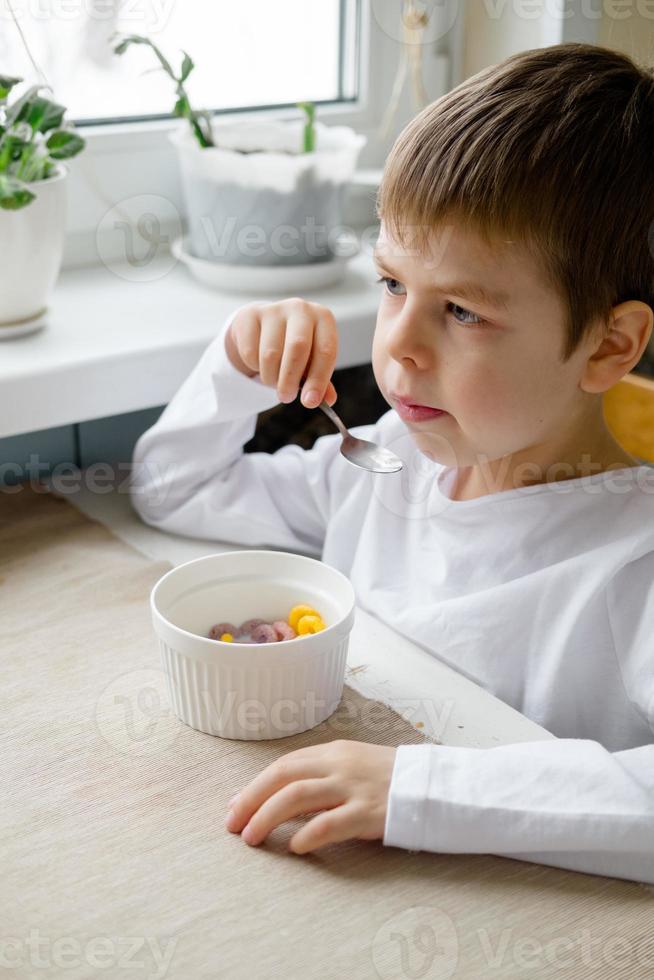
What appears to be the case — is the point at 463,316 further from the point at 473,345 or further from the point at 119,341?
the point at 119,341

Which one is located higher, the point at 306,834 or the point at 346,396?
the point at 306,834

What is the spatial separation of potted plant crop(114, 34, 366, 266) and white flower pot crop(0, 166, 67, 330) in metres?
0.17

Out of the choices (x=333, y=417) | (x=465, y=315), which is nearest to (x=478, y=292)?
(x=465, y=315)

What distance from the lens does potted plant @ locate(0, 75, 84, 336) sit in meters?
0.93

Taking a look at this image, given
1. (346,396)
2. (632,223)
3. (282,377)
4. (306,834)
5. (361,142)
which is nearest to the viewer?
(306,834)

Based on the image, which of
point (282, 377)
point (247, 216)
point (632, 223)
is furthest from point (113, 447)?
point (632, 223)

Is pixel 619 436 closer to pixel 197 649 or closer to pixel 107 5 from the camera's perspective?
pixel 197 649

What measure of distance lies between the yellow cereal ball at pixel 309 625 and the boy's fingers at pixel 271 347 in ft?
0.70

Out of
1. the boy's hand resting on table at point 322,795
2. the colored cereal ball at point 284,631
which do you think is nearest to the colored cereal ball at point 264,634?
the colored cereal ball at point 284,631

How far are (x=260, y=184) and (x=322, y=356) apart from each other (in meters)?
0.33

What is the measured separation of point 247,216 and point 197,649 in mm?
589

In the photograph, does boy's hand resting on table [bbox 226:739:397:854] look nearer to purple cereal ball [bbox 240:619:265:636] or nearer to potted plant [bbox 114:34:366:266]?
purple cereal ball [bbox 240:619:265:636]

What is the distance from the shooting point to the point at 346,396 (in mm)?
1276

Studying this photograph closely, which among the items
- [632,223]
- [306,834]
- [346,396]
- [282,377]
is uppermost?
[632,223]
